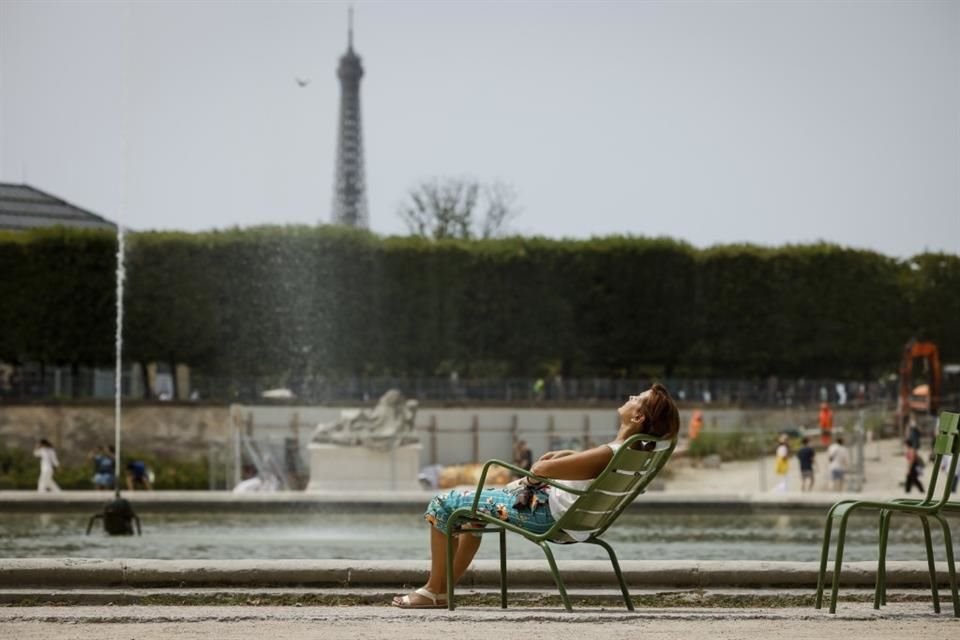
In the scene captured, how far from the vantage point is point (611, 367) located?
4219 cm

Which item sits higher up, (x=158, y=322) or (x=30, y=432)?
(x=158, y=322)

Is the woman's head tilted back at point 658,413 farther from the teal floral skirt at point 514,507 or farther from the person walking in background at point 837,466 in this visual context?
the person walking in background at point 837,466

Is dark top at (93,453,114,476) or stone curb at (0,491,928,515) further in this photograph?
dark top at (93,453,114,476)

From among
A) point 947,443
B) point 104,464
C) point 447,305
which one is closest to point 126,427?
point 447,305

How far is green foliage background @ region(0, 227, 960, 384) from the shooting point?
38.7 m

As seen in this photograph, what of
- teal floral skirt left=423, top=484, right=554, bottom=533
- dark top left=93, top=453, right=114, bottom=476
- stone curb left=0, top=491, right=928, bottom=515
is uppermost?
teal floral skirt left=423, top=484, right=554, bottom=533

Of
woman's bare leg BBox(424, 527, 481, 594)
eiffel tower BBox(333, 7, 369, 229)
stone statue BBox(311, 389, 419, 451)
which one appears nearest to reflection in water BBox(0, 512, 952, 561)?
woman's bare leg BBox(424, 527, 481, 594)

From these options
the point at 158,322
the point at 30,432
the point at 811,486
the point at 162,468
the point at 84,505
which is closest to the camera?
the point at 84,505

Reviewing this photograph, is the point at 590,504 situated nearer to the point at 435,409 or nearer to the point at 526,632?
the point at 526,632

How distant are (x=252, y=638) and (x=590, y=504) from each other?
1.38 m

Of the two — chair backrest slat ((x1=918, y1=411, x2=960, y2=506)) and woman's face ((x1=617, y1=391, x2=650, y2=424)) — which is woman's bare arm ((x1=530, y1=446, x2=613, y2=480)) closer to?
woman's face ((x1=617, y1=391, x2=650, y2=424))

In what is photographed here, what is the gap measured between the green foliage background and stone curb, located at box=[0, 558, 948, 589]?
32558mm

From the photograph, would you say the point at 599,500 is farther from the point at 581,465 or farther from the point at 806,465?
the point at 806,465

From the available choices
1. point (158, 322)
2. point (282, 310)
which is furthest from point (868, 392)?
point (158, 322)
